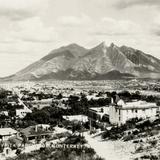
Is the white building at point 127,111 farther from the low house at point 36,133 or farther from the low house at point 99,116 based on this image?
the low house at point 36,133

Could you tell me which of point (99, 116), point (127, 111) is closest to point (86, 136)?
point (127, 111)

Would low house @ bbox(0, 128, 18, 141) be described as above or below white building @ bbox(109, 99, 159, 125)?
below

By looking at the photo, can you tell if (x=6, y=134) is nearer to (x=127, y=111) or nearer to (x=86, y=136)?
(x=86, y=136)

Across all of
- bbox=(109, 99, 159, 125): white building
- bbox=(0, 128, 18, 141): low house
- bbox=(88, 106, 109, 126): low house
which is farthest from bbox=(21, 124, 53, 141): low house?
bbox=(109, 99, 159, 125): white building

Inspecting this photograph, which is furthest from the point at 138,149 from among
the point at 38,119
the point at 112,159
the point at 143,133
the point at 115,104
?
the point at 38,119

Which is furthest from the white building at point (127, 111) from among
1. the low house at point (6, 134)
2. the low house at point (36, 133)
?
the low house at point (6, 134)

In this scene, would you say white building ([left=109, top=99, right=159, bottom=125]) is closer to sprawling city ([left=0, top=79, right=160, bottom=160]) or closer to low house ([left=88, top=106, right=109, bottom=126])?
sprawling city ([left=0, top=79, right=160, bottom=160])

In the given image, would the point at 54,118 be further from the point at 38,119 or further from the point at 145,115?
the point at 145,115

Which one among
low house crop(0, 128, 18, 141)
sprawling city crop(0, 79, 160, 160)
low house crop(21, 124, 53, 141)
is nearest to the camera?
sprawling city crop(0, 79, 160, 160)
